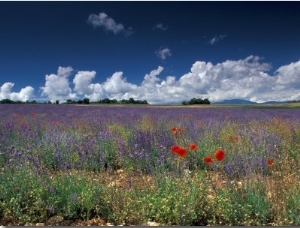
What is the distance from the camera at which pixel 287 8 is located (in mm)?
3277

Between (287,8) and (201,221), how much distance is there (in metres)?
2.50

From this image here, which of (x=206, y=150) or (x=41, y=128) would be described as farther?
(x=41, y=128)

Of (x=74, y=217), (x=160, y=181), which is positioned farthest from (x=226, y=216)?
(x=74, y=217)

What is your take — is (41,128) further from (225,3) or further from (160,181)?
(225,3)

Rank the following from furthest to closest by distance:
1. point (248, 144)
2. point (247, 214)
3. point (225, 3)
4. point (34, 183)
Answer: point (248, 144), point (225, 3), point (34, 183), point (247, 214)

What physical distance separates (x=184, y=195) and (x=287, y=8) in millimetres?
2364

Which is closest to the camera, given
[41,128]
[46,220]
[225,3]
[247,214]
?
[247,214]

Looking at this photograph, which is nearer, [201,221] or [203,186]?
[201,221]

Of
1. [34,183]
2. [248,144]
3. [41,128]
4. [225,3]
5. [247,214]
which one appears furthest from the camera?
[41,128]

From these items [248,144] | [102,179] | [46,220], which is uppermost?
[248,144]

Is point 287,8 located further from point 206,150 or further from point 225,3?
point 206,150

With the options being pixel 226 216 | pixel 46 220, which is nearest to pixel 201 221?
pixel 226 216

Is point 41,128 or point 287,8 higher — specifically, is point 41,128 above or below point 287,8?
below

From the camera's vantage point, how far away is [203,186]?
2.96 metres
